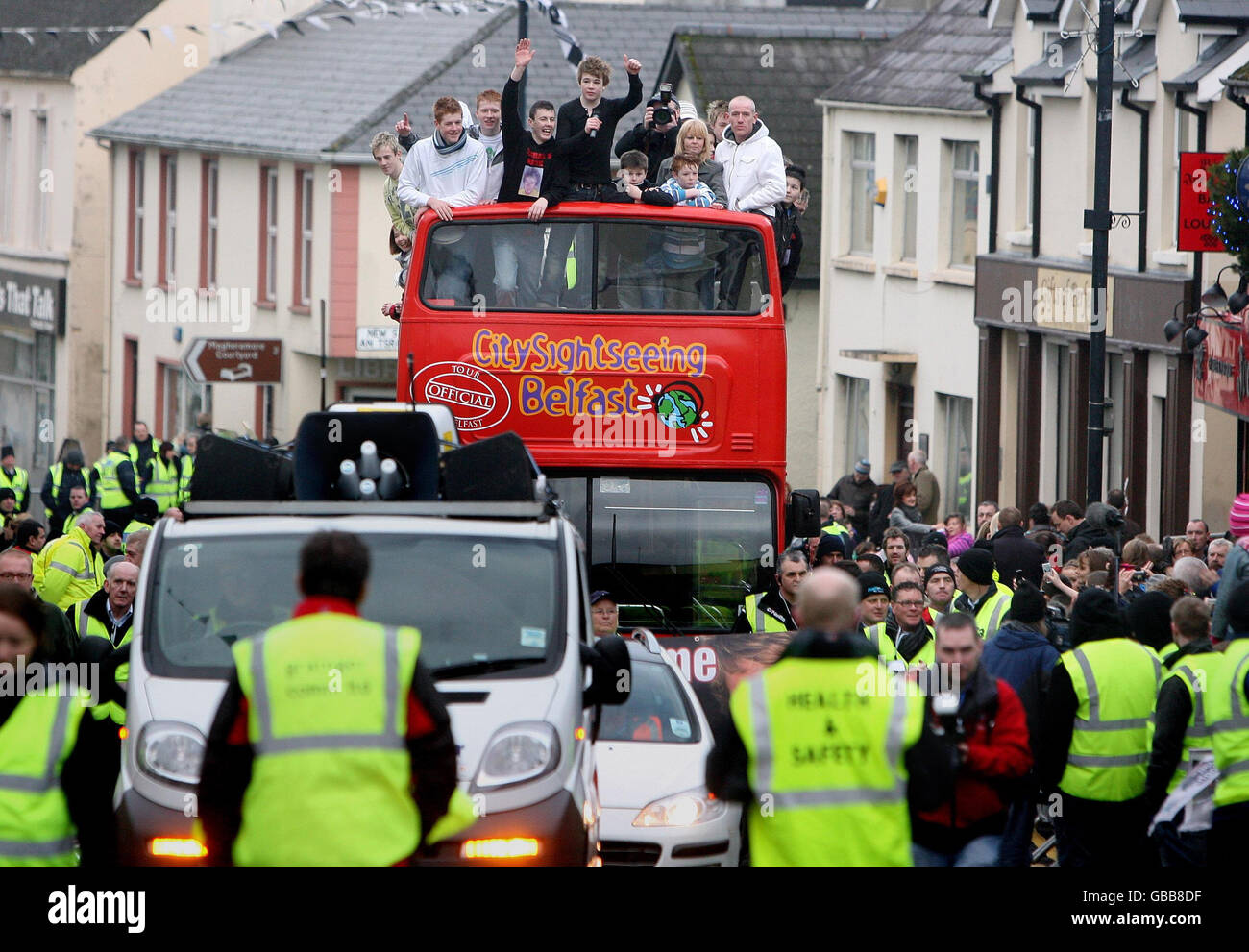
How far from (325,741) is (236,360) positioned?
24945 mm

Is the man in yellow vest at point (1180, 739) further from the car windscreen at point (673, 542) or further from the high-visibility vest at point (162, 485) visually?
the high-visibility vest at point (162, 485)

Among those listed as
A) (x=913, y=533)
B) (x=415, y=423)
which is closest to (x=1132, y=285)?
(x=913, y=533)

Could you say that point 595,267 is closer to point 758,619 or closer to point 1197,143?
point 758,619

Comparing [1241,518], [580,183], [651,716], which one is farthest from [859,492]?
[651,716]

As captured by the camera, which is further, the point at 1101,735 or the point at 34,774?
the point at 1101,735

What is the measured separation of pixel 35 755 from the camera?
7602 mm

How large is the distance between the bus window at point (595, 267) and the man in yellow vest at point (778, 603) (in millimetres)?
1858

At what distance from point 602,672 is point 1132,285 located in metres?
18.0

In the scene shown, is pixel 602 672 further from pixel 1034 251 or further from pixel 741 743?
pixel 1034 251

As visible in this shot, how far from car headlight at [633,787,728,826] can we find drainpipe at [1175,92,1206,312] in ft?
47.4

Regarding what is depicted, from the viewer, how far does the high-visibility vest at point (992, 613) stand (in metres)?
13.1

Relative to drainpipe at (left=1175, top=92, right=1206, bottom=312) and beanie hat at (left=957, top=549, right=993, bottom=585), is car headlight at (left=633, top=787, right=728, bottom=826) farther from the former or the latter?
drainpipe at (left=1175, top=92, right=1206, bottom=312)

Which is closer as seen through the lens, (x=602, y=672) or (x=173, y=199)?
(x=602, y=672)

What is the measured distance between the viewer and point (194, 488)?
1070 cm
